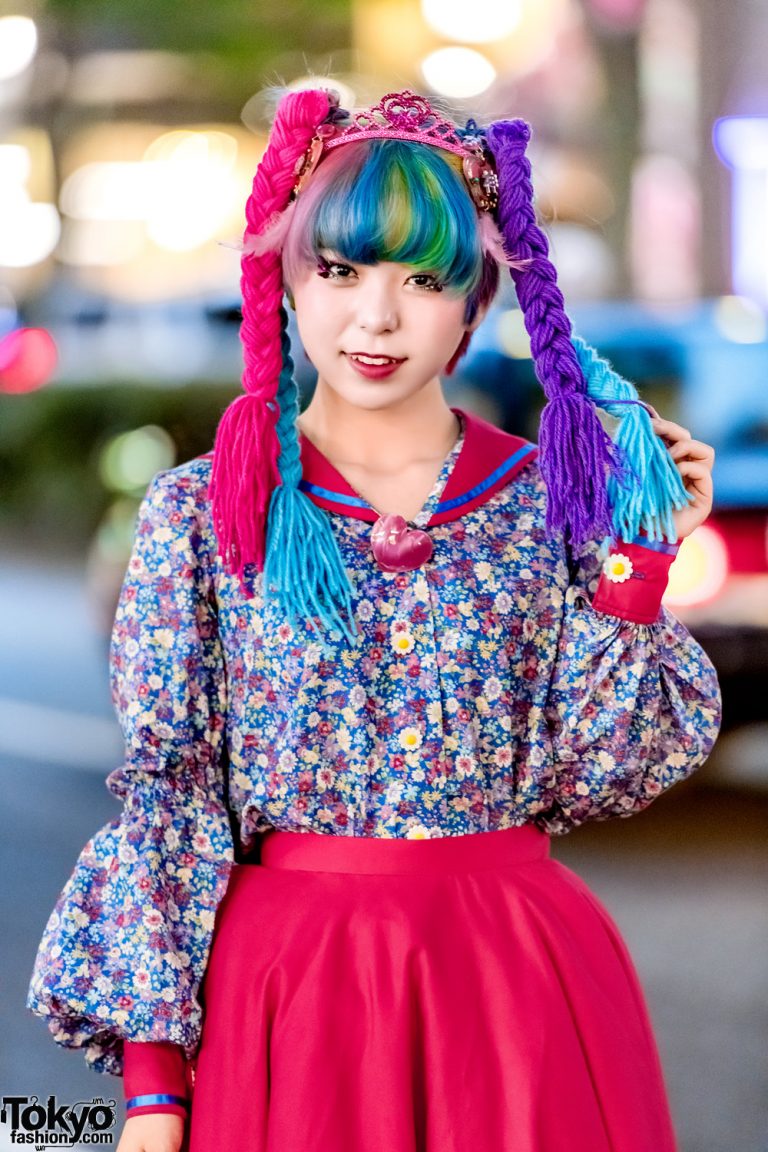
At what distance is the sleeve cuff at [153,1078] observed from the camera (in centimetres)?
194

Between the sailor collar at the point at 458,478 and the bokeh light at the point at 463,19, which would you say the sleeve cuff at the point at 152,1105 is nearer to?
the sailor collar at the point at 458,478

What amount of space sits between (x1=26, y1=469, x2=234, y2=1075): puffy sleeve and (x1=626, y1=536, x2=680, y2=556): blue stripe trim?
1.64 feet

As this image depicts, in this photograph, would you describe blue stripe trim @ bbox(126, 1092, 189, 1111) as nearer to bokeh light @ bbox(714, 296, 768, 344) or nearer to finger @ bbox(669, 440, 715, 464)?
finger @ bbox(669, 440, 715, 464)

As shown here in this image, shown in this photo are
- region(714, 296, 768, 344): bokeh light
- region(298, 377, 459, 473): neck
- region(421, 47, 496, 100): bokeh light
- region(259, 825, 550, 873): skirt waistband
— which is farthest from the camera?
region(421, 47, 496, 100): bokeh light

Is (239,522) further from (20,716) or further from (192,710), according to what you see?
(20,716)

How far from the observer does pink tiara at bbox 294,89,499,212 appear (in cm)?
204

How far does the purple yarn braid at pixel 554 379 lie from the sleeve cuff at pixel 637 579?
0.04 meters

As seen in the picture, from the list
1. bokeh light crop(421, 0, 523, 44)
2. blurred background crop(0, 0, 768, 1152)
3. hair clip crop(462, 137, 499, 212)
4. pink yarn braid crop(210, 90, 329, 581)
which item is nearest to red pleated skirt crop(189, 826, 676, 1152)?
pink yarn braid crop(210, 90, 329, 581)

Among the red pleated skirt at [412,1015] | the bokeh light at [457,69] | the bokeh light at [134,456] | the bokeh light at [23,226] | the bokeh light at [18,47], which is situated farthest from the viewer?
the bokeh light at [23,226]

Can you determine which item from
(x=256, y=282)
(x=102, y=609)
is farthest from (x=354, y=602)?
(x=102, y=609)

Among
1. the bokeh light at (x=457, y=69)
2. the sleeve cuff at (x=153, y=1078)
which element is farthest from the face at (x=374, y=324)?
the bokeh light at (x=457, y=69)

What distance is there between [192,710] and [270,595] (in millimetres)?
160
